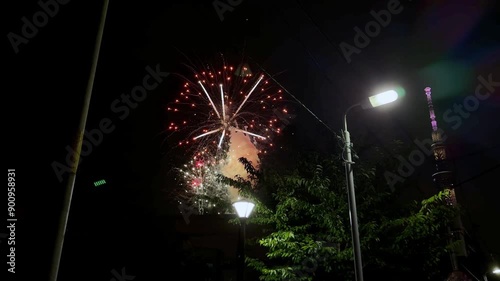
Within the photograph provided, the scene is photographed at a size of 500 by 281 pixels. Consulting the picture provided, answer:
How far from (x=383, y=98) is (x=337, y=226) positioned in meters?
3.96

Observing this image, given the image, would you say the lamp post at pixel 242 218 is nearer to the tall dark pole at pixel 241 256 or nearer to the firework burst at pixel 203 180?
the tall dark pole at pixel 241 256

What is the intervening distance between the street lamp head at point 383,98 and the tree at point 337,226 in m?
3.15

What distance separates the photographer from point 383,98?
26.9 feet

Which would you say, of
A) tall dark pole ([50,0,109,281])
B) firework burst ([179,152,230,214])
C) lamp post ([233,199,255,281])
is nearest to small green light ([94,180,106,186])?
firework burst ([179,152,230,214])

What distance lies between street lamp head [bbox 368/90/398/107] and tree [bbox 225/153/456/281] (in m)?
3.15

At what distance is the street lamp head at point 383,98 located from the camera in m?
8.06

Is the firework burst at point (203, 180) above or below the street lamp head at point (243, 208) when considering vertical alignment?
above

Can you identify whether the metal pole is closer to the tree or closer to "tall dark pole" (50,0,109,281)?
the tree

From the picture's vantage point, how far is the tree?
379 inches

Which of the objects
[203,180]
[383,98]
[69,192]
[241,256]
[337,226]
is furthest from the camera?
[203,180]

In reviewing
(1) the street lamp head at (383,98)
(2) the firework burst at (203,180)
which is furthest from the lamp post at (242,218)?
(2) the firework burst at (203,180)

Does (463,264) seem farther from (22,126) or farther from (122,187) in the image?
(22,126)

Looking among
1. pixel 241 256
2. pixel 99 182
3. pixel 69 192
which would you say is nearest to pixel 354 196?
pixel 241 256

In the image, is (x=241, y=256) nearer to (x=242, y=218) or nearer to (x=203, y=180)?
(x=242, y=218)
